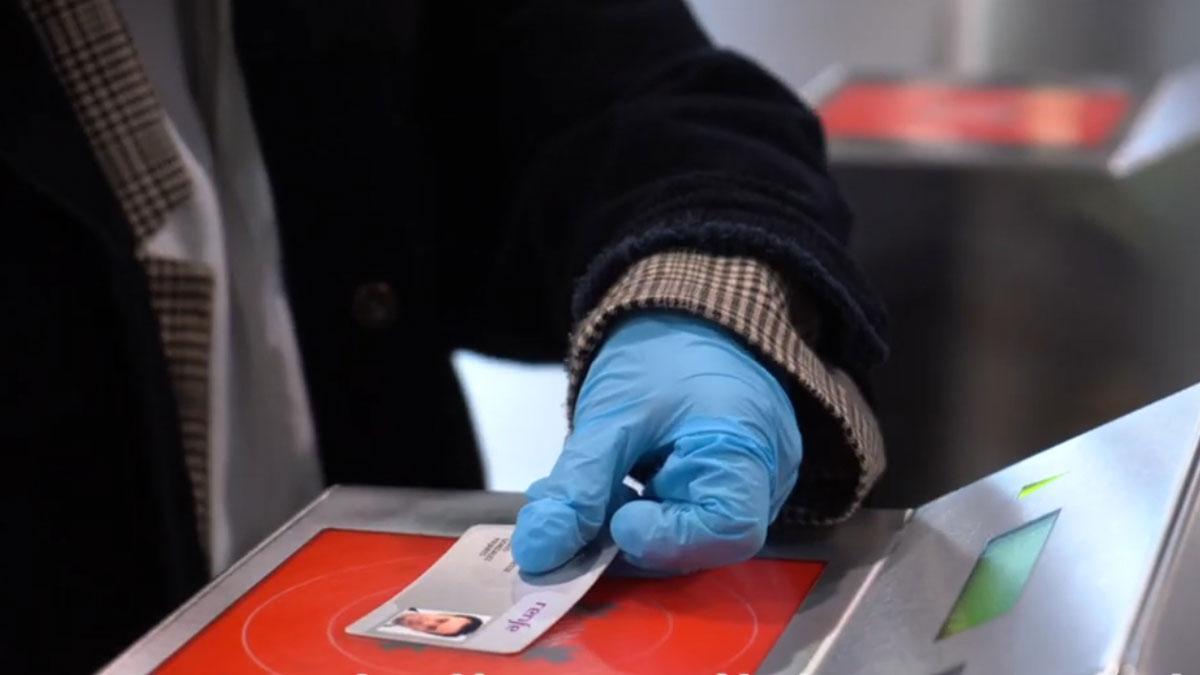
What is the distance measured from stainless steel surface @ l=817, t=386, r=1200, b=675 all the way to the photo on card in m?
0.12

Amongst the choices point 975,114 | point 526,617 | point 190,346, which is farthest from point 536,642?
point 975,114

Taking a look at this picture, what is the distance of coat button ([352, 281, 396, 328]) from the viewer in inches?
30.5

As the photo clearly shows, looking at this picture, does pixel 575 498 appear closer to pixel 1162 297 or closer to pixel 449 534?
pixel 449 534

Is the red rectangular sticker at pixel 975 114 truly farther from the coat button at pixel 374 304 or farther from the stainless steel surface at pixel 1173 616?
the stainless steel surface at pixel 1173 616

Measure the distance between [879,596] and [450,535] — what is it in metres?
0.18

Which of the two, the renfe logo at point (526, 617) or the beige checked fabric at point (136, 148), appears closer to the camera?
the renfe logo at point (526, 617)

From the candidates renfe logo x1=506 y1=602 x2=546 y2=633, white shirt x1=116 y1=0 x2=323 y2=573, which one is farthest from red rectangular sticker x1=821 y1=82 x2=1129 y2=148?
renfe logo x1=506 y1=602 x2=546 y2=633

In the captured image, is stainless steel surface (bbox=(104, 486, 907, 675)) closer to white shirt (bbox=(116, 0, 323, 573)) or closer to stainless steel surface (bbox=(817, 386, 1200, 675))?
stainless steel surface (bbox=(817, 386, 1200, 675))

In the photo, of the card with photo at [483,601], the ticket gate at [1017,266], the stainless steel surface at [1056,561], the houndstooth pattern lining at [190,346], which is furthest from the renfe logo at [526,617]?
the ticket gate at [1017,266]

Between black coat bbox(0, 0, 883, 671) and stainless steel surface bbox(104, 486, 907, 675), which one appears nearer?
stainless steel surface bbox(104, 486, 907, 675)

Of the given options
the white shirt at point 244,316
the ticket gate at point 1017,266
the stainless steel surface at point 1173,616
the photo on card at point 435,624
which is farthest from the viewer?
the ticket gate at point 1017,266

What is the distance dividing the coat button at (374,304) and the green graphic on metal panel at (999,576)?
0.41 metres

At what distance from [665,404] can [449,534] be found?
104 millimetres

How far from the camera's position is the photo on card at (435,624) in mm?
464
